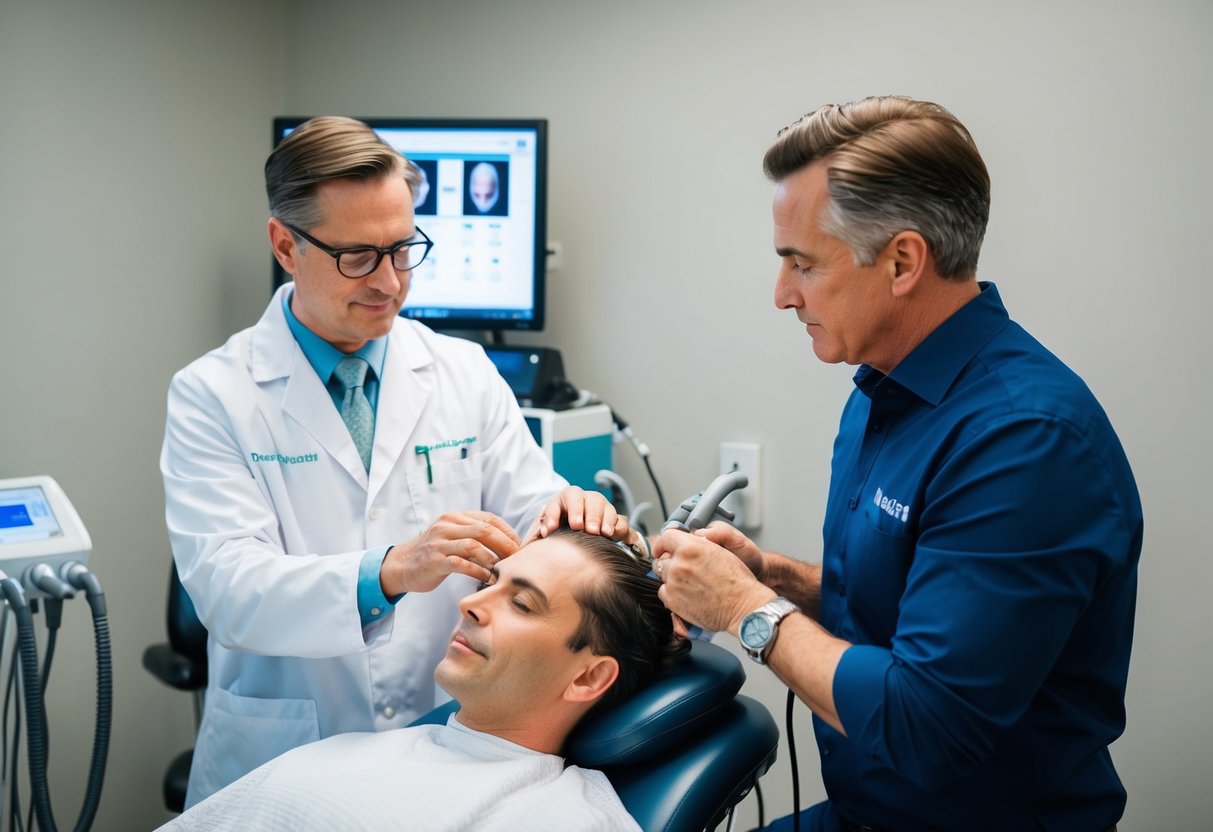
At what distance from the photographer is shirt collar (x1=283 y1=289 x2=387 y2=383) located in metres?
1.64

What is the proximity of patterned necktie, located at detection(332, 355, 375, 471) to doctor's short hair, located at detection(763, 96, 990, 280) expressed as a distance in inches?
31.1

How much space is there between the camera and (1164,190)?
1992 millimetres

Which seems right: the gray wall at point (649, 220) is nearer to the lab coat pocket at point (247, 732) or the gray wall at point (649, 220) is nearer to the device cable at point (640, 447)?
the device cable at point (640, 447)

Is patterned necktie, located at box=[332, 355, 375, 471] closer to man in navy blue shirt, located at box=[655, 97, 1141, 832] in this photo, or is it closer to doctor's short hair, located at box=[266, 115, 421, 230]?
doctor's short hair, located at box=[266, 115, 421, 230]

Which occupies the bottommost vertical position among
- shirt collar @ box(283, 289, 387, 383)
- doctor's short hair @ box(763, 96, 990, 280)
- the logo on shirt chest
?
the logo on shirt chest

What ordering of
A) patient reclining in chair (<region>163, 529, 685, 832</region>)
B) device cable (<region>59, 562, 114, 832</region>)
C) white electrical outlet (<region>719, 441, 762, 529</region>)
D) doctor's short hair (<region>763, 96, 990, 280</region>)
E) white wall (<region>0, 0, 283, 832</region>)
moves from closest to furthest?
doctor's short hair (<region>763, 96, 990, 280</region>) → patient reclining in chair (<region>163, 529, 685, 832</region>) → device cable (<region>59, 562, 114, 832</region>) → white wall (<region>0, 0, 283, 832</region>) → white electrical outlet (<region>719, 441, 762, 529</region>)

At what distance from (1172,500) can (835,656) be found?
1222 millimetres

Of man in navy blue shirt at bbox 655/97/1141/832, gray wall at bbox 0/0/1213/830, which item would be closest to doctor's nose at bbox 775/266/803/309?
man in navy blue shirt at bbox 655/97/1141/832

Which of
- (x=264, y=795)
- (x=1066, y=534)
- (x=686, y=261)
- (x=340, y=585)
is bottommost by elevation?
(x=264, y=795)

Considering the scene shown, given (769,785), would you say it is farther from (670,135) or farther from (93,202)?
(93,202)

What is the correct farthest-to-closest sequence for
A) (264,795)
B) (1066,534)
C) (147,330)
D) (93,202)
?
1. (147,330)
2. (93,202)
3. (264,795)
4. (1066,534)

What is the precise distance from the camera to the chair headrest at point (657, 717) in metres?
1.33

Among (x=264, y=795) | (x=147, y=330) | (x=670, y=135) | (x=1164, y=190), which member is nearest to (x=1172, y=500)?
(x=1164, y=190)

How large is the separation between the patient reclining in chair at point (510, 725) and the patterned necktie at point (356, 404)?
0.34 metres
